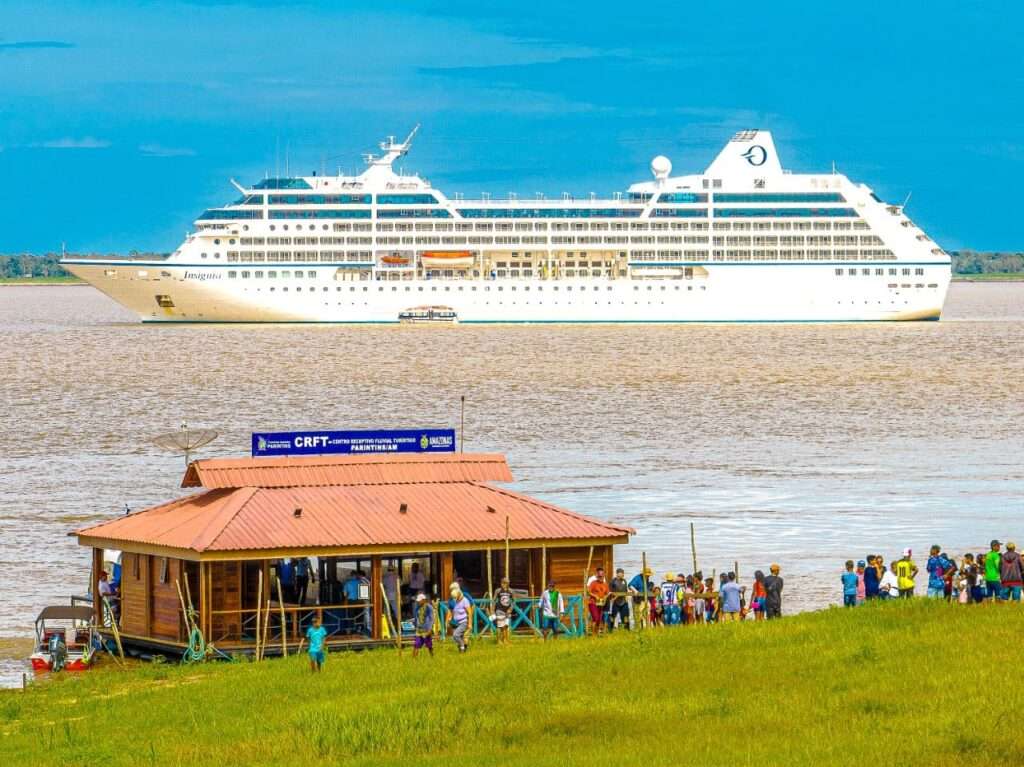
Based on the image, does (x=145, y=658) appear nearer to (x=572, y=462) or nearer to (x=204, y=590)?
(x=204, y=590)

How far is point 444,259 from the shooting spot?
12700 cm

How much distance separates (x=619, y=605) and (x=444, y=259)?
103 m

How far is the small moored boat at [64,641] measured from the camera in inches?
939

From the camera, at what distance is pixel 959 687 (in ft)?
57.3

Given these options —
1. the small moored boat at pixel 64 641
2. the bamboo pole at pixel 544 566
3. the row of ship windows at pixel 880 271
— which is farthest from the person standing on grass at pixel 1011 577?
the row of ship windows at pixel 880 271

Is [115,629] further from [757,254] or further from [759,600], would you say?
[757,254]

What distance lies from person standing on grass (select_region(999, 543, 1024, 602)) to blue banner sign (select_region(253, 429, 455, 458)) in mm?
7991

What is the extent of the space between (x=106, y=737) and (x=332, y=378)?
5851 centimetres

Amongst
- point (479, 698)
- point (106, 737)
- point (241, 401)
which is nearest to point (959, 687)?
point (479, 698)

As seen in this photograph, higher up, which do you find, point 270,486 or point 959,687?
point 270,486

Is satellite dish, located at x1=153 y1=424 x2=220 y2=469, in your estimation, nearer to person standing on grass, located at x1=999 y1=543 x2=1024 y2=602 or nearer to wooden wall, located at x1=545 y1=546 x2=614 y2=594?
wooden wall, located at x1=545 y1=546 x2=614 y2=594

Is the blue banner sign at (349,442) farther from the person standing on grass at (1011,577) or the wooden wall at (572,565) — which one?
the person standing on grass at (1011,577)

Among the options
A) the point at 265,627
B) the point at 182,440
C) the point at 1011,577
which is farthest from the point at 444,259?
the point at 1011,577

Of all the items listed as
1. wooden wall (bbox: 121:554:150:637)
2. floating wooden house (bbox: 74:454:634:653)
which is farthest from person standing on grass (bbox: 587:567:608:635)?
wooden wall (bbox: 121:554:150:637)
